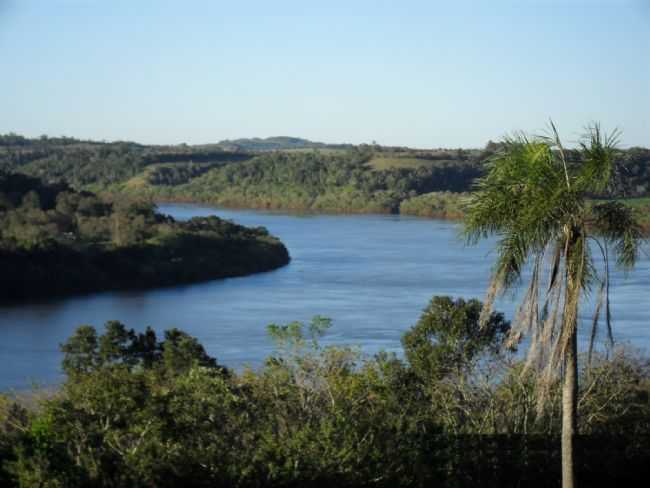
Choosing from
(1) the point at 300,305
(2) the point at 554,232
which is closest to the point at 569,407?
(2) the point at 554,232

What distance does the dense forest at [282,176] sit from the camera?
74688mm

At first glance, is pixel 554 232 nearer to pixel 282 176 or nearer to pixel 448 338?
pixel 448 338

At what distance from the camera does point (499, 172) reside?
22.6 ft

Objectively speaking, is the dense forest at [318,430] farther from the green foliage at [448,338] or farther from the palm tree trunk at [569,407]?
the green foliage at [448,338]

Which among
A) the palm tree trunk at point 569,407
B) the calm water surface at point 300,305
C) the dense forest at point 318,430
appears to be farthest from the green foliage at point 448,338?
the palm tree trunk at point 569,407

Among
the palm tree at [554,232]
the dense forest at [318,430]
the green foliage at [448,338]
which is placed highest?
the palm tree at [554,232]

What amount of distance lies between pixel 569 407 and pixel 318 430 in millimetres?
1946

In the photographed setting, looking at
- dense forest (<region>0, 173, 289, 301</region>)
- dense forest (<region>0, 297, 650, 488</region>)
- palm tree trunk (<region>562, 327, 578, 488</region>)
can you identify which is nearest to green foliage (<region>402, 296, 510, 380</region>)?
dense forest (<region>0, 297, 650, 488</region>)

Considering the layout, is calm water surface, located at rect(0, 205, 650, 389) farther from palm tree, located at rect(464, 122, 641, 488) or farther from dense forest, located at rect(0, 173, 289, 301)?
palm tree, located at rect(464, 122, 641, 488)

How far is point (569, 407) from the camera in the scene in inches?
271

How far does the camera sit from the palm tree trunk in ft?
22.3

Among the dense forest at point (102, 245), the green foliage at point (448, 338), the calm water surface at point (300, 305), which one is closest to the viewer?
the green foliage at point (448, 338)

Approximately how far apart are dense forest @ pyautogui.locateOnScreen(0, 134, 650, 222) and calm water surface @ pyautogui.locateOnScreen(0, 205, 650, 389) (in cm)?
2463

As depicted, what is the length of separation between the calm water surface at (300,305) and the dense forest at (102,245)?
1.54 m
